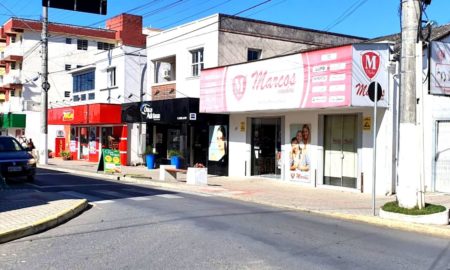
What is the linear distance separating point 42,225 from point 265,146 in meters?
13.2

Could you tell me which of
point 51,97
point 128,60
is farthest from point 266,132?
point 51,97

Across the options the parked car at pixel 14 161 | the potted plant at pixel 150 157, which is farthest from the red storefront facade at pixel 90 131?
the parked car at pixel 14 161

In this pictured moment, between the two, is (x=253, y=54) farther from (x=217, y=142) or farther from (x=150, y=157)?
(x=150, y=157)

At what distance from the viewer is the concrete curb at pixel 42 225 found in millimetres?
8441

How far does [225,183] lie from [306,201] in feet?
19.0

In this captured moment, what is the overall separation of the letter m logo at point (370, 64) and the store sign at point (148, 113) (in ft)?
40.4

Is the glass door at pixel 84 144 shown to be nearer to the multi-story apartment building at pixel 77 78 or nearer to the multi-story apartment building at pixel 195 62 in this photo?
the multi-story apartment building at pixel 77 78

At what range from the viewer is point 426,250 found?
824 centimetres

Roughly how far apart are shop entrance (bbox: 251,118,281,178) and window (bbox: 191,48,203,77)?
4.57 metres

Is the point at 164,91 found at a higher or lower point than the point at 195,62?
lower

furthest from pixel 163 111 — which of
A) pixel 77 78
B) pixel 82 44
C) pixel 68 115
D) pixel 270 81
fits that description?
pixel 82 44

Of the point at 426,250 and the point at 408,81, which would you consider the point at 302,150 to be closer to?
the point at 408,81

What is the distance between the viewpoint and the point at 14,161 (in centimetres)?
1728

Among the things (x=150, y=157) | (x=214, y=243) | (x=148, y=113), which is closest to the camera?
(x=214, y=243)
